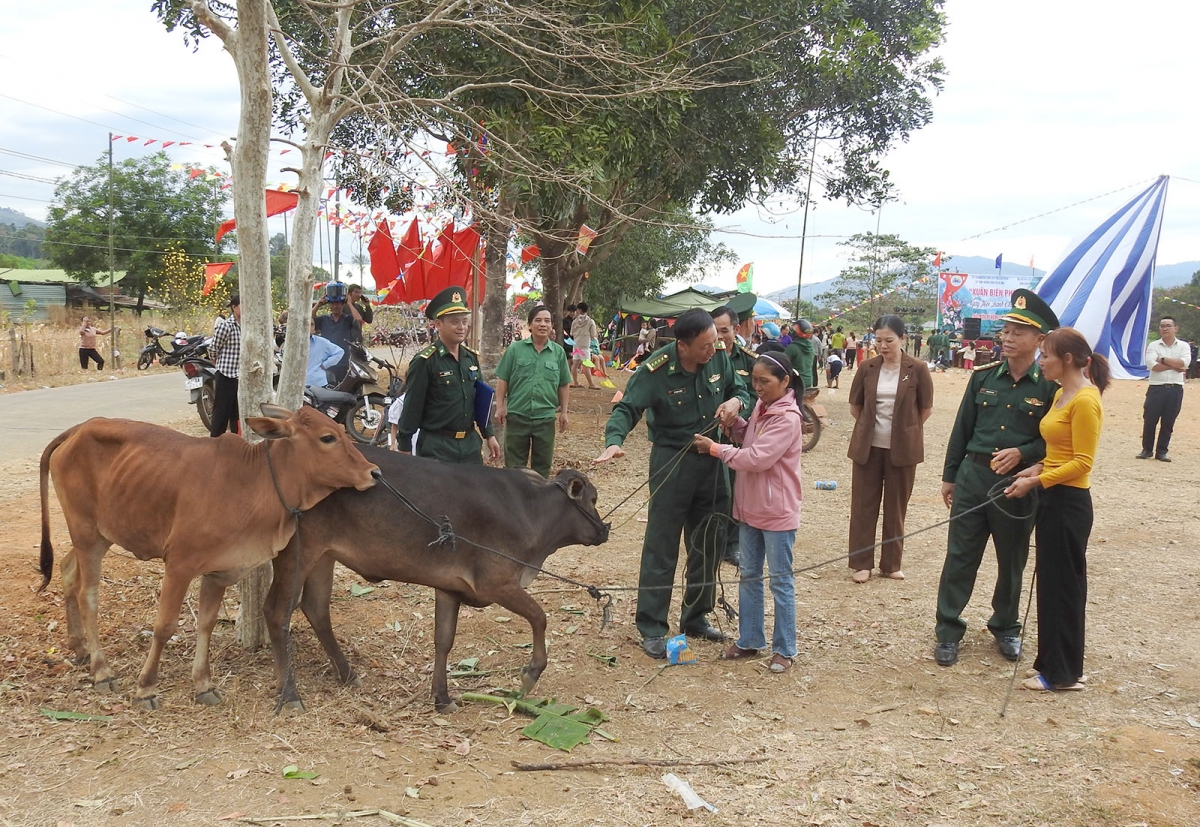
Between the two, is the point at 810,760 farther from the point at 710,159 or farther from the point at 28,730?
the point at 710,159

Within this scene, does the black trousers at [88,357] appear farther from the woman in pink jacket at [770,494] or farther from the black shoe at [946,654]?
the black shoe at [946,654]

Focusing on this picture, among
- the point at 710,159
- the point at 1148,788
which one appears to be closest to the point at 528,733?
the point at 1148,788

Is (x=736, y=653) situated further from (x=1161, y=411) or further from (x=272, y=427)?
(x=1161, y=411)

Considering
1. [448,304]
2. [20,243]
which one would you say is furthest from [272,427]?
[20,243]

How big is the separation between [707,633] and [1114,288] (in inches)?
173

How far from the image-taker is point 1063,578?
4.93m

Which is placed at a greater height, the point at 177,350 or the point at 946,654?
the point at 177,350

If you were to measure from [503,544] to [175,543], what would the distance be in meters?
1.46

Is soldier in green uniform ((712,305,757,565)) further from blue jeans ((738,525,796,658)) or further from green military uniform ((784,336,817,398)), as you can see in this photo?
green military uniform ((784,336,817,398))

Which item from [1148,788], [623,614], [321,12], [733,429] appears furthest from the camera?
[321,12]

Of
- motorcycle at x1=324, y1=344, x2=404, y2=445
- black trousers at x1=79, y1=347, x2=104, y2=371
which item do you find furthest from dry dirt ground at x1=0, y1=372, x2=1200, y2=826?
black trousers at x1=79, y1=347, x2=104, y2=371

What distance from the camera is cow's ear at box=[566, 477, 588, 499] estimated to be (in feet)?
15.7

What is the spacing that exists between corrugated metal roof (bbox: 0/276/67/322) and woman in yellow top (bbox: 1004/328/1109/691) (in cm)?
4221

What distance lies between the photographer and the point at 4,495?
26.3ft
